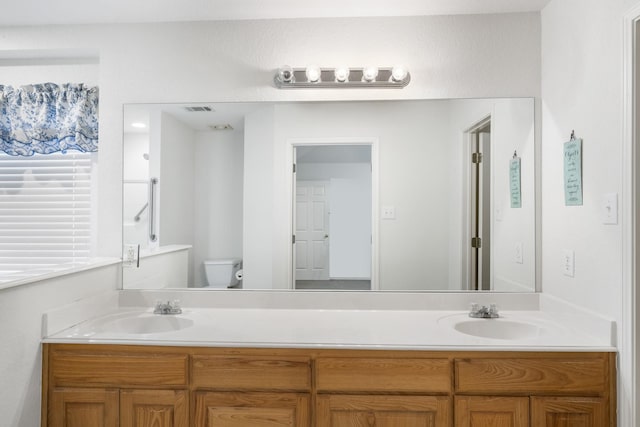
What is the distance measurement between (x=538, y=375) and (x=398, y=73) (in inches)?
60.1

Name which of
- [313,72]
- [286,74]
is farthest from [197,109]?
[313,72]

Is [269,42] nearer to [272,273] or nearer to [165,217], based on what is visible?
[165,217]

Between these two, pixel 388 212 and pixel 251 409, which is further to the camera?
pixel 388 212

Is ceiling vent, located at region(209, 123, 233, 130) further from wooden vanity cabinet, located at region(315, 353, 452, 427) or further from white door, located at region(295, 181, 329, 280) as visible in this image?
wooden vanity cabinet, located at region(315, 353, 452, 427)

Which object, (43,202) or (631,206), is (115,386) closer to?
(43,202)

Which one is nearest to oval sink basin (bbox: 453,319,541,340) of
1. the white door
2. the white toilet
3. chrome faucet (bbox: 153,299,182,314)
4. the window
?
the white door

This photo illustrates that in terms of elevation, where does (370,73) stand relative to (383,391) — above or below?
above

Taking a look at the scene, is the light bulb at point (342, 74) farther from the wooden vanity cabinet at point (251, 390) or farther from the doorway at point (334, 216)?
the wooden vanity cabinet at point (251, 390)

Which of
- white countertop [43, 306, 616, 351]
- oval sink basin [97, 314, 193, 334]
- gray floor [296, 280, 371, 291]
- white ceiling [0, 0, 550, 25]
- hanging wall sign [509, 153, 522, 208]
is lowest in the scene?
oval sink basin [97, 314, 193, 334]

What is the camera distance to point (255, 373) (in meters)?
1.71

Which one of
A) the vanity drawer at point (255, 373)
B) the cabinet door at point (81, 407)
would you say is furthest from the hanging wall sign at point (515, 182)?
the cabinet door at point (81, 407)

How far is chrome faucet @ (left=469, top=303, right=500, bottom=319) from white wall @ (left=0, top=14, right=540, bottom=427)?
103 cm

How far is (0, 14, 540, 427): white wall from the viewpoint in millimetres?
2217

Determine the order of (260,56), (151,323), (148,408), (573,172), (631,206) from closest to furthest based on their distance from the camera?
(631,206) < (148,408) < (573,172) < (151,323) < (260,56)
